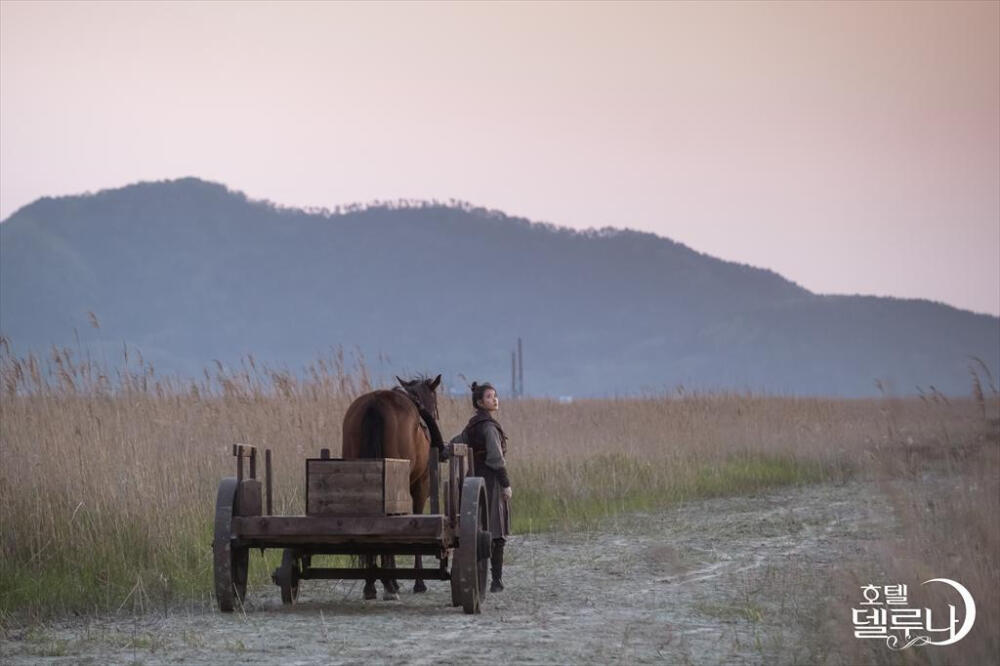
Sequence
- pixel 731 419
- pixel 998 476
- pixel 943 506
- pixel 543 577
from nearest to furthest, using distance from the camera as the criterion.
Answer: pixel 998 476 < pixel 943 506 < pixel 543 577 < pixel 731 419

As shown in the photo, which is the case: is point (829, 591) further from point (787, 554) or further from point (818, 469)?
point (818, 469)

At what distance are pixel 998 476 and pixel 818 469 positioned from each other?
46.2 ft

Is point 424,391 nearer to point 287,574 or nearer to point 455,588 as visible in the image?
point 287,574

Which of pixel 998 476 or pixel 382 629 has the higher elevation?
pixel 998 476

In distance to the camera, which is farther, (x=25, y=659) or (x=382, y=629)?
(x=382, y=629)

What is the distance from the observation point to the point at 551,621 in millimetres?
10812

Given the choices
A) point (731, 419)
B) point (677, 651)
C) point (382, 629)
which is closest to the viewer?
point (677, 651)

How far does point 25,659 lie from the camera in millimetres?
9641

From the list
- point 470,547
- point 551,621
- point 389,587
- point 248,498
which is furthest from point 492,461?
point 248,498

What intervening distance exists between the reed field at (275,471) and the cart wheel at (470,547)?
2.19 m

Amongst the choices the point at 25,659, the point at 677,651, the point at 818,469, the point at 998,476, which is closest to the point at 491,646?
the point at 677,651

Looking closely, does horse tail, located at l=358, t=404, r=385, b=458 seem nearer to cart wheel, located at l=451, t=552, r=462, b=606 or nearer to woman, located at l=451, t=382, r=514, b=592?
woman, located at l=451, t=382, r=514, b=592

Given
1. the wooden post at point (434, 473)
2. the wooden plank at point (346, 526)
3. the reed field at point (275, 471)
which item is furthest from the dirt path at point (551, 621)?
the wooden post at point (434, 473)

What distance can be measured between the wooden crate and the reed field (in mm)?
1842
